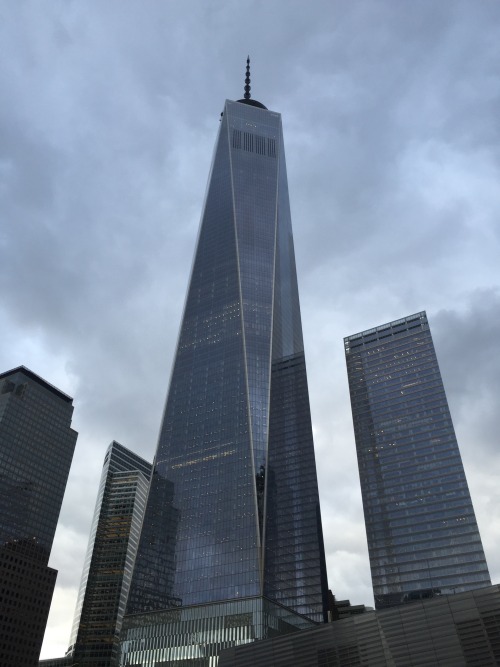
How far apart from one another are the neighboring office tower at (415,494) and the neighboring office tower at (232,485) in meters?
19.6

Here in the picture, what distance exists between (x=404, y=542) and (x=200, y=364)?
75719mm

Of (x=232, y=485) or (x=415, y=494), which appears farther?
(x=415, y=494)

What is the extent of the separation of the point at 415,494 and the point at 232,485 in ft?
183

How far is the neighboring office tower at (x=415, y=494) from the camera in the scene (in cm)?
15662

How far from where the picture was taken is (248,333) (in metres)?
176

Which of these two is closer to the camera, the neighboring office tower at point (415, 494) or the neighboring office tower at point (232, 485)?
the neighboring office tower at point (232, 485)

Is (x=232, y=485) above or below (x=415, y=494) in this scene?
below

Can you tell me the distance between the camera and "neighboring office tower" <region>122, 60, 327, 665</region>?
140m

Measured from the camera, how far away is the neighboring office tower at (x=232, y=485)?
140 metres

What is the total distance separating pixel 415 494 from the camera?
172 m

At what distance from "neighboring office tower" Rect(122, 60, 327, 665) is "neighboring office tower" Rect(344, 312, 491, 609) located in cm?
1961

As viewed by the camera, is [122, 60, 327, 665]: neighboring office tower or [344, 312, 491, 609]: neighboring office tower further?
[344, 312, 491, 609]: neighboring office tower

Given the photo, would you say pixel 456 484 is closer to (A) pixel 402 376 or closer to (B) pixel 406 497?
(B) pixel 406 497

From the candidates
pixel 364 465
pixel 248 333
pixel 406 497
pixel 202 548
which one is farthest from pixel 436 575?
pixel 248 333
